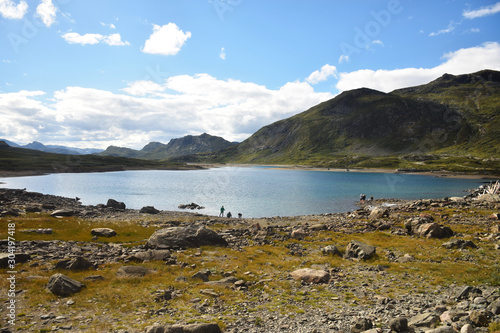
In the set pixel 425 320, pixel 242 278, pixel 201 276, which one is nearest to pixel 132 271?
pixel 201 276

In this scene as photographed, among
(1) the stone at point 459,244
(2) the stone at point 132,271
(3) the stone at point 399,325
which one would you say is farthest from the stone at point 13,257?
(1) the stone at point 459,244

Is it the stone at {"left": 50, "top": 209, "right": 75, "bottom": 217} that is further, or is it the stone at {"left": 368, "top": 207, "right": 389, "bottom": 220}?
the stone at {"left": 50, "top": 209, "right": 75, "bottom": 217}

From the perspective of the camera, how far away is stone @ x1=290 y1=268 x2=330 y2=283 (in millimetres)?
19859

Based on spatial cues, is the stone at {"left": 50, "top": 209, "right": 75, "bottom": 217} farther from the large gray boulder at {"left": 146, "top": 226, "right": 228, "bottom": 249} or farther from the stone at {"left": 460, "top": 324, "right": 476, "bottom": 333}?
the stone at {"left": 460, "top": 324, "right": 476, "bottom": 333}

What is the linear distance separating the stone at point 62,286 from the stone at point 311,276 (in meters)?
16.0

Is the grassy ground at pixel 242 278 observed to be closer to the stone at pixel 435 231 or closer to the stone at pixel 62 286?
the stone at pixel 62 286

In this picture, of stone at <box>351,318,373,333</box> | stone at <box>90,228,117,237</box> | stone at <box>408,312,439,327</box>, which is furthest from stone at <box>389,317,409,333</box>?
stone at <box>90,228,117,237</box>

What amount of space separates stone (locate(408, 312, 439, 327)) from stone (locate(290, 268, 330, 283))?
757 centimetres

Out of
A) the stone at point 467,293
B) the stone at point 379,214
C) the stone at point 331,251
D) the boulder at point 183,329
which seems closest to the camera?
the boulder at point 183,329

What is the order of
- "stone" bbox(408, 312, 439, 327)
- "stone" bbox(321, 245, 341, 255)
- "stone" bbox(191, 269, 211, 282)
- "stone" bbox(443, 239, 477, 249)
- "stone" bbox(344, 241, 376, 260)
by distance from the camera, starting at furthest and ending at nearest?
"stone" bbox(321, 245, 341, 255) → "stone" bbox(443, 239, 477, 249) → "stone" bbox(344, 241, 376, 260) → "stone" bbox(191, 269, 211, 282) → "stone" bbox(408, 312, 439, 327)

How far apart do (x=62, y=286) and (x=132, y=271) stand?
5.23 metres

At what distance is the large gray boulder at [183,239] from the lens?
29391mm

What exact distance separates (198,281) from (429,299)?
52.4 feet

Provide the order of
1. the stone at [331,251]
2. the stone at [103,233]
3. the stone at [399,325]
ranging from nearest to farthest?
the stone at [399,325] → the stone at [331,251] → the stone at [103,233]
